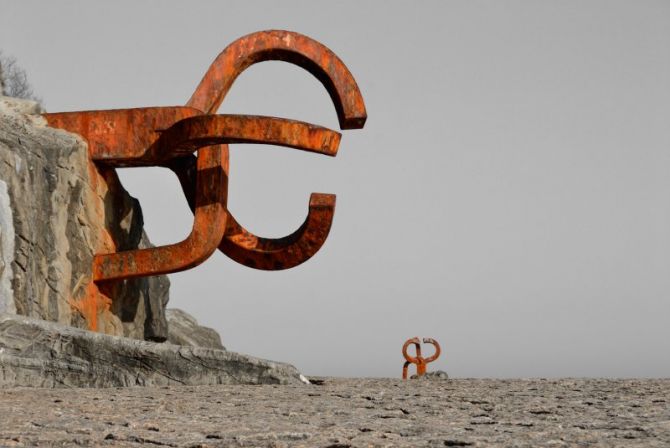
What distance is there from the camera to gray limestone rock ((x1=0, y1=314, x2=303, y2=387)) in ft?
19.3

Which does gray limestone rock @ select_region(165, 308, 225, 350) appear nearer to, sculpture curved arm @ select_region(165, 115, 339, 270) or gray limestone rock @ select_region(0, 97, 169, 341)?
gray limestone rock @ select_region(0, 97, 169, 341)

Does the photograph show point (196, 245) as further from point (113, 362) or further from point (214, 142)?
point (113, 362)

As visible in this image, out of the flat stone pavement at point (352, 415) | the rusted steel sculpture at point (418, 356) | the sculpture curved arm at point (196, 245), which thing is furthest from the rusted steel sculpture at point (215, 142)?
the rusted steel sculpture at point (418, 356)

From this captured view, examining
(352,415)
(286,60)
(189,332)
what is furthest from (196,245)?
(352,415)

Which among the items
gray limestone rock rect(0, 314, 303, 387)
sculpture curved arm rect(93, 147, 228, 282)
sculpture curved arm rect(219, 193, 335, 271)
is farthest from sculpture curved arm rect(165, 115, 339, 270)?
gray limestone rock rect(0, 314, 303, 387)

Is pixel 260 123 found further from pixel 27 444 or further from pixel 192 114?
pixel 27 444

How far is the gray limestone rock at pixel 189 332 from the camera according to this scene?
12.1 meters

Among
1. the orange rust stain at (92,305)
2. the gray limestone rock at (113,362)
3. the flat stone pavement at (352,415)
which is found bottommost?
the flat stone pavement at (352,415)

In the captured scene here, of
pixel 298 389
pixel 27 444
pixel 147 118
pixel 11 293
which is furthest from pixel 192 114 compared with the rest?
pixel 27 444

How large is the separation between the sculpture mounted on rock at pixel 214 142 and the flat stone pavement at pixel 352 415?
3.08m

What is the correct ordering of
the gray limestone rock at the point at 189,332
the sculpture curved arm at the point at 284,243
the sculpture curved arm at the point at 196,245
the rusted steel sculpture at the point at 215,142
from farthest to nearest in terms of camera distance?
1. the gray limestone rock at the point at 189,332
2. the sculpture curved arm at the point at 284,243
3. the sculpture curved arm at the point at 196,245
4. the rusted steel sculpture at the point at 215,142

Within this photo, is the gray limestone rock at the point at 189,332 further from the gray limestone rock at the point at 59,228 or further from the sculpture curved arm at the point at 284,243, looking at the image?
the sculpture curved arm at the point at 284,243

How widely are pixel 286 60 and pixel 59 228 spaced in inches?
119

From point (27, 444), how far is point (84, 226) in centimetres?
558
